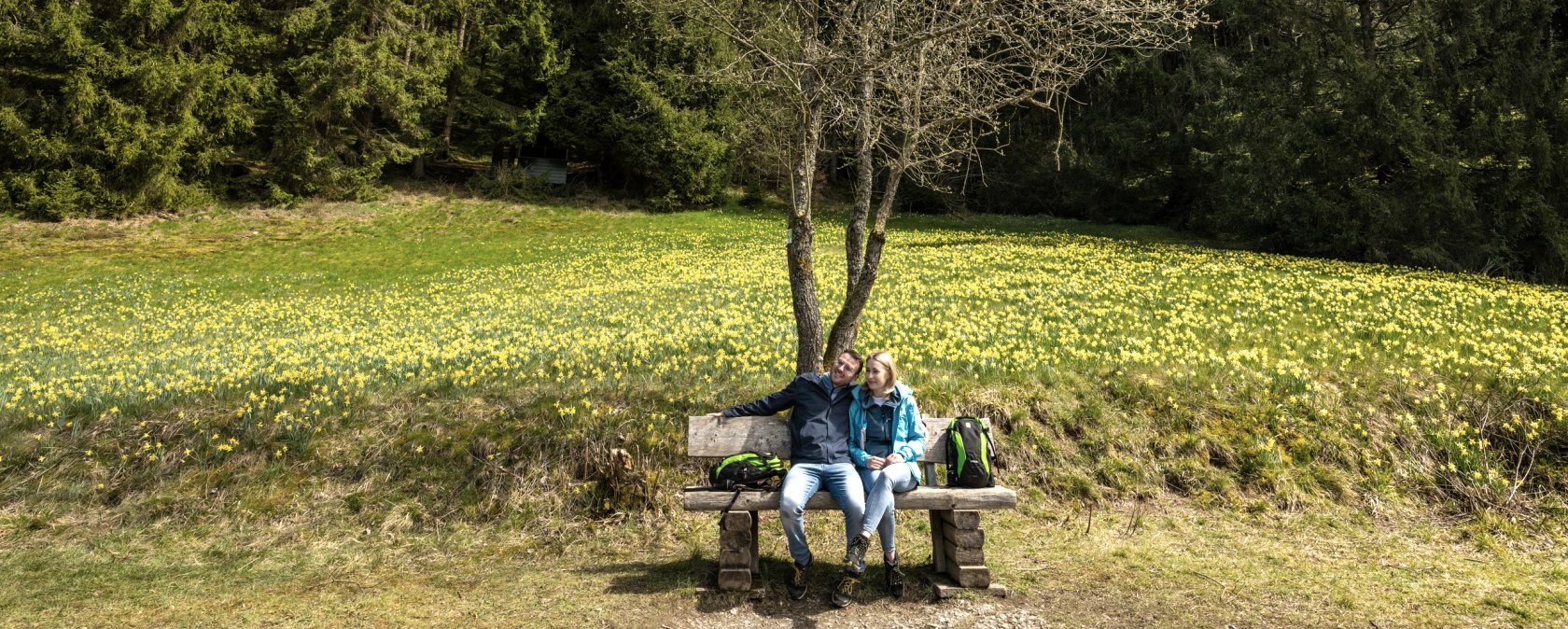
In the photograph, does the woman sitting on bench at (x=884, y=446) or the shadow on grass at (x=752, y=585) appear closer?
the shadow on grass at (x=752, y=585)

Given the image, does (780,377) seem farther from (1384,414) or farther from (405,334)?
(405,334)

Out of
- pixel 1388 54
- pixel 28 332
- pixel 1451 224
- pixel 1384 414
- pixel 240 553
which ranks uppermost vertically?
pixel 1388 54

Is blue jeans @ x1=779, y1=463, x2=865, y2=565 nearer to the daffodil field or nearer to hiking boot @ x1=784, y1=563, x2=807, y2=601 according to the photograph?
hiking boot @ x1=784, y1=563, x2=807, y2=601

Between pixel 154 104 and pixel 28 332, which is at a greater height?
pixel 154 104

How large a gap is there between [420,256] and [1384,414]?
23.1 m

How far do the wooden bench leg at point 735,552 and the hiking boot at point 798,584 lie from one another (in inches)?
10.1

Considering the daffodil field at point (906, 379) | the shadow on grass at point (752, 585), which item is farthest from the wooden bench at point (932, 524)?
the daffodil field at point (906, 379)

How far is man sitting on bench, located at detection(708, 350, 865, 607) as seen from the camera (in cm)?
509

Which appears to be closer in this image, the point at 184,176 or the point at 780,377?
the point at 780,377

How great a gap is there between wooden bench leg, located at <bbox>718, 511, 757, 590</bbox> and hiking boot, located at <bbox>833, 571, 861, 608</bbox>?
21.4 inches

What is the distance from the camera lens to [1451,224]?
19672 millimetres

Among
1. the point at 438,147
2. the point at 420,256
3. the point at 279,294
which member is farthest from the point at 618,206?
the point at 279,294

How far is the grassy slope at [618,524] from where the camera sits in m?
5.01

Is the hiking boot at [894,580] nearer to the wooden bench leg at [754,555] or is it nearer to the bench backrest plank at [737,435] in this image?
the wooden bench leg at [754,555]
